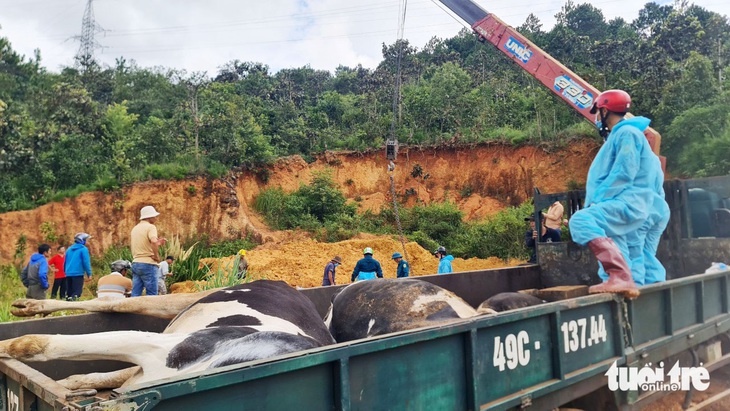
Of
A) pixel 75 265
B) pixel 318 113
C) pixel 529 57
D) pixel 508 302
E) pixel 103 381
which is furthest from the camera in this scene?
pixel 318 113

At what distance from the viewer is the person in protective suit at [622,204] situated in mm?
3738

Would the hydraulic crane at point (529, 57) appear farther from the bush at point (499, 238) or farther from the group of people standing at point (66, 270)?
the group of people standing at point (66, 270)

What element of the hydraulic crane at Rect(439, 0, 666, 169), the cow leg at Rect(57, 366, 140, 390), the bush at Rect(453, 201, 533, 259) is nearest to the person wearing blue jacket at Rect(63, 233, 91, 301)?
the cow leg at Rect(57, 366, 140, 390)

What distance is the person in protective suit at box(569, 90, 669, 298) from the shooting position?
3738 millimetres

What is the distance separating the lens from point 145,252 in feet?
23.9

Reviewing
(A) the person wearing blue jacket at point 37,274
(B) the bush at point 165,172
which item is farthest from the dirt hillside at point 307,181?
(A) the person wearing blue jacket at point 37,274

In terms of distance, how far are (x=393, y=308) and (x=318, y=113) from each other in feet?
84.1

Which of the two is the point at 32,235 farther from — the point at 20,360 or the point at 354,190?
the point at 20,360

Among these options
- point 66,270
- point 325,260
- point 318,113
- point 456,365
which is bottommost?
point 325,260

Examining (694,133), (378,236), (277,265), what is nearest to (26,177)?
(277,265)

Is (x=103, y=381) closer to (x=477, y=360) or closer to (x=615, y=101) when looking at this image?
(x=477, y=360)

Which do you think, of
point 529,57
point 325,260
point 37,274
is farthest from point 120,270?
point 529,57

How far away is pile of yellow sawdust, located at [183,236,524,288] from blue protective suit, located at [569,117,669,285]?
1147cm

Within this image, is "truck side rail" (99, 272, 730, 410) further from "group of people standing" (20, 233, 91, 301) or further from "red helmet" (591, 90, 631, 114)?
"group of people standing" (20, 233, 91, 301)
